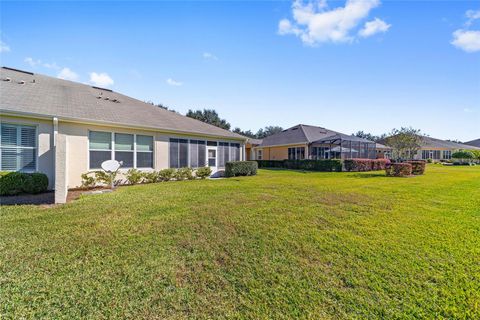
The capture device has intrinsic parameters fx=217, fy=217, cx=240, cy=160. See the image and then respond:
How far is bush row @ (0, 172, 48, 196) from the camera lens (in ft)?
26.2

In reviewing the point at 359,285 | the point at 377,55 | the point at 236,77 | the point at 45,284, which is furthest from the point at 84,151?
the point at 377,55

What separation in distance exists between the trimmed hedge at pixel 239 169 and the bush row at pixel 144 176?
4.67 feet

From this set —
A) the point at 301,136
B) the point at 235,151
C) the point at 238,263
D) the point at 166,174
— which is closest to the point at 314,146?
the point at 301,136

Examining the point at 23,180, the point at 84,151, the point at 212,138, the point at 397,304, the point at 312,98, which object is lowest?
the point at 397,304

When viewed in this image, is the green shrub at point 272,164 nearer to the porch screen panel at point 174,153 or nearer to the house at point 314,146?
the house at point 314,146

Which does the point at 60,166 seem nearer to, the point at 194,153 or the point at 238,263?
the point at 238,263

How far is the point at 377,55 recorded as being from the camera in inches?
475

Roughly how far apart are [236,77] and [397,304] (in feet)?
47.6

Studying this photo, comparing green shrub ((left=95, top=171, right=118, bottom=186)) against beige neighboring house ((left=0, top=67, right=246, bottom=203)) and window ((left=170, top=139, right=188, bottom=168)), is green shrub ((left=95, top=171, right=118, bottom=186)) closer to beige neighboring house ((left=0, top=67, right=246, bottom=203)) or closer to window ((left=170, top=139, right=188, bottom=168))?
beige neighboring house ((left=0, top=67, right=246, bottom=203))

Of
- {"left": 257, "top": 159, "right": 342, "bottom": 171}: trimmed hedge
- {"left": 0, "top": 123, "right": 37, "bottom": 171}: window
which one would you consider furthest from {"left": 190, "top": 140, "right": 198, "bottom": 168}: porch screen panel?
{"left": 257, "top": 159, "right": 342, "bottom": 171}: trimmed hedge

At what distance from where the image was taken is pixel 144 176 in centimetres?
1180

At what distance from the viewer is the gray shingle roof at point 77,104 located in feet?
31.2

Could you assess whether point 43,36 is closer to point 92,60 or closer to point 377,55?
point 92,60

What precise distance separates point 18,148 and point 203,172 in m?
8.59
